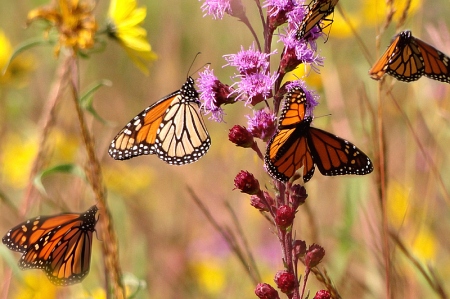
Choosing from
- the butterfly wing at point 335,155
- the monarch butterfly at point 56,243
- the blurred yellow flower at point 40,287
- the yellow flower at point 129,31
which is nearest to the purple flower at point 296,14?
the butterfly wing at point 335,155

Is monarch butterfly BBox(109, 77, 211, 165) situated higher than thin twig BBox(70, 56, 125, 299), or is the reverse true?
monarch butterfly BBox(109, 77, 211, 165)

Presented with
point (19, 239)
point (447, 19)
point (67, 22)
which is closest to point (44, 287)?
point (19, 239)

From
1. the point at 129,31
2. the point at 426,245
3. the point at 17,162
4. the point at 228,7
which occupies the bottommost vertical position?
the point at 426,245

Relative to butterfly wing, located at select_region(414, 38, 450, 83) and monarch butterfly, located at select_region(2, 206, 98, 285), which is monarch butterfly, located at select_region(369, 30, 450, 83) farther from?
monarch butterfly, located at select_region(2, 206, 98, 285)

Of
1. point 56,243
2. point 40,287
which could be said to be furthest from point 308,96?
point 40,287

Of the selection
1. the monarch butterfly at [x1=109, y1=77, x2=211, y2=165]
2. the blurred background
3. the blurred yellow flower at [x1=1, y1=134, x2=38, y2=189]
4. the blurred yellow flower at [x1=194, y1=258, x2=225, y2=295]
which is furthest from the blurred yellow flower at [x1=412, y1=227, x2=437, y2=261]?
the blurred yellow flower at [x1=1, y1=134, x2=38, y2=189]

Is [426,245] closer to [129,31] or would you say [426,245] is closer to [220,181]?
[220,181]

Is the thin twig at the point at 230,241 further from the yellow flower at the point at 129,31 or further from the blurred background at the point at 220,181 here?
the yellow flower at the point at 129,31

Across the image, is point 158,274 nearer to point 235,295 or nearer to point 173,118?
point 235,295
